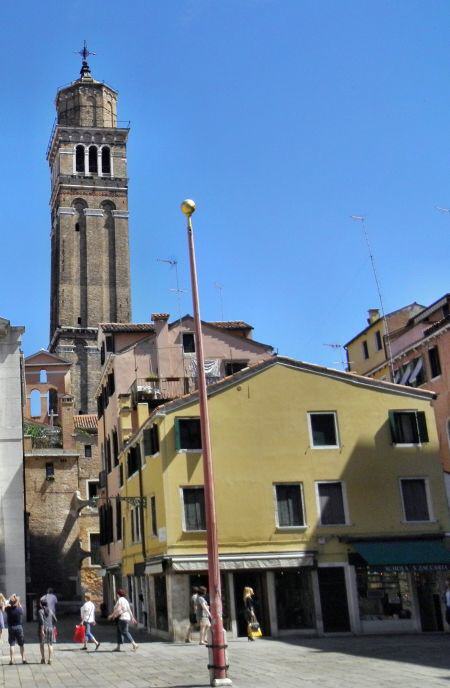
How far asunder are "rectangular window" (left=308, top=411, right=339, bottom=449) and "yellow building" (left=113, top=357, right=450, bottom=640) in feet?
0.14

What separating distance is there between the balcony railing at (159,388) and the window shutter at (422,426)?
33.2ft

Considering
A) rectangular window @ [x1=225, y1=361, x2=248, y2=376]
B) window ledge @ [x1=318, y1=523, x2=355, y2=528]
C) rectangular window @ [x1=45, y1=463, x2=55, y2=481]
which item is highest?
rectangular window @ [x1=225, y1=361, x2=248, y2=376]

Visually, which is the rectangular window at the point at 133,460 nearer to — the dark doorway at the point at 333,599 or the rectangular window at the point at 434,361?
the dark doorway at the point at 333,599

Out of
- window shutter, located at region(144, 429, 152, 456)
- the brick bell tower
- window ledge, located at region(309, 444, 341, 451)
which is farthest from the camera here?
the brick bell tower

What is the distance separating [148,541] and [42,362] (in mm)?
47023

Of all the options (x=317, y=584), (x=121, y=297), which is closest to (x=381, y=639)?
(x=317, y=584)

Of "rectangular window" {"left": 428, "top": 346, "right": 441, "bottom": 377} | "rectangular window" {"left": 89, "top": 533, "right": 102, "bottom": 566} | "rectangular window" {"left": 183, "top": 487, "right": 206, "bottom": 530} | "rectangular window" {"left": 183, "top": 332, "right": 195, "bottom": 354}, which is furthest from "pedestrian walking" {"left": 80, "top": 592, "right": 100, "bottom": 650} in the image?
"rectangular window" {"left": 89, "top": 533, "right": 102, "bottom": 566}

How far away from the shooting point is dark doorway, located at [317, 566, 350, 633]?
2547 centimetres

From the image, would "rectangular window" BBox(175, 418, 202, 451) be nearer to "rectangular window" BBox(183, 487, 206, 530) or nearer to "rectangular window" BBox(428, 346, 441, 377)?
"rectangular window" BBox(183, 487, 206, 530)

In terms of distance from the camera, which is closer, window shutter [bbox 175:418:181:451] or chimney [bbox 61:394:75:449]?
window shutter [bbox 175:418:181:451]

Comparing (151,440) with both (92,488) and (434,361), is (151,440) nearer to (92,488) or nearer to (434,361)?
(434,361)

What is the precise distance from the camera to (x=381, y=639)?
922 inches

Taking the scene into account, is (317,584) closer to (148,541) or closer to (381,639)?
(381,639)

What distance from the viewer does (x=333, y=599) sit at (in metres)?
25.7
